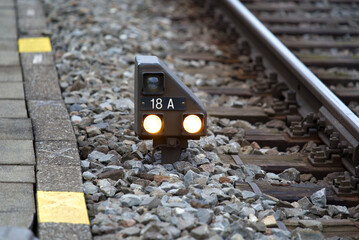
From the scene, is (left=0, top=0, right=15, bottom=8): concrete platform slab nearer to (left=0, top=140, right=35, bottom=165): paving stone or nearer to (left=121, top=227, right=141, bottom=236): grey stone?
(left=0, top=140, right=35, bottom=165): paving stone

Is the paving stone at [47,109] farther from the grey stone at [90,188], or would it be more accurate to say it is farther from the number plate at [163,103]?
the grey stone at [90,188]

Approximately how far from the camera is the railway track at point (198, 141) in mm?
3912

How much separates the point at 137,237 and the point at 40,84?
2739mm

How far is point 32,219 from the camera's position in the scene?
3.72m

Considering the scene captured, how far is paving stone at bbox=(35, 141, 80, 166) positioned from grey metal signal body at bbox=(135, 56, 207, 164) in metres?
0.44

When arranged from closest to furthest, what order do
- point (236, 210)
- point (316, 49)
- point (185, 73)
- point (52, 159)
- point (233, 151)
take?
point (236, 210), point (52, 159), point (233, 151), point (185, 73), point (316, 49)

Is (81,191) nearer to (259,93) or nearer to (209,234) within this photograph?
(209,234)

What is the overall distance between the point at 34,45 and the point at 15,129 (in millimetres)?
2448

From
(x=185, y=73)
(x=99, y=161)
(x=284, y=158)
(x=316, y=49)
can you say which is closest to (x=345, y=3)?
(x=316, y=49)

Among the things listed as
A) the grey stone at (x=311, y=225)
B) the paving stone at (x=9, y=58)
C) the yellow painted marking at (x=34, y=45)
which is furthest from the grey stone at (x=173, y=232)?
the yellow painted marking at (x=34, y=45)

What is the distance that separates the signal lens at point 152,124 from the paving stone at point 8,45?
300cm

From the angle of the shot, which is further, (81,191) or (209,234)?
(81,191)

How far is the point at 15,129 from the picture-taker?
5.02m

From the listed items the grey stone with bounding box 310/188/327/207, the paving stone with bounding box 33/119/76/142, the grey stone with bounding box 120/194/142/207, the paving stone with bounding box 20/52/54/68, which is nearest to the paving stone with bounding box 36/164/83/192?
the grey stone with bounding box 120/194/142/207
